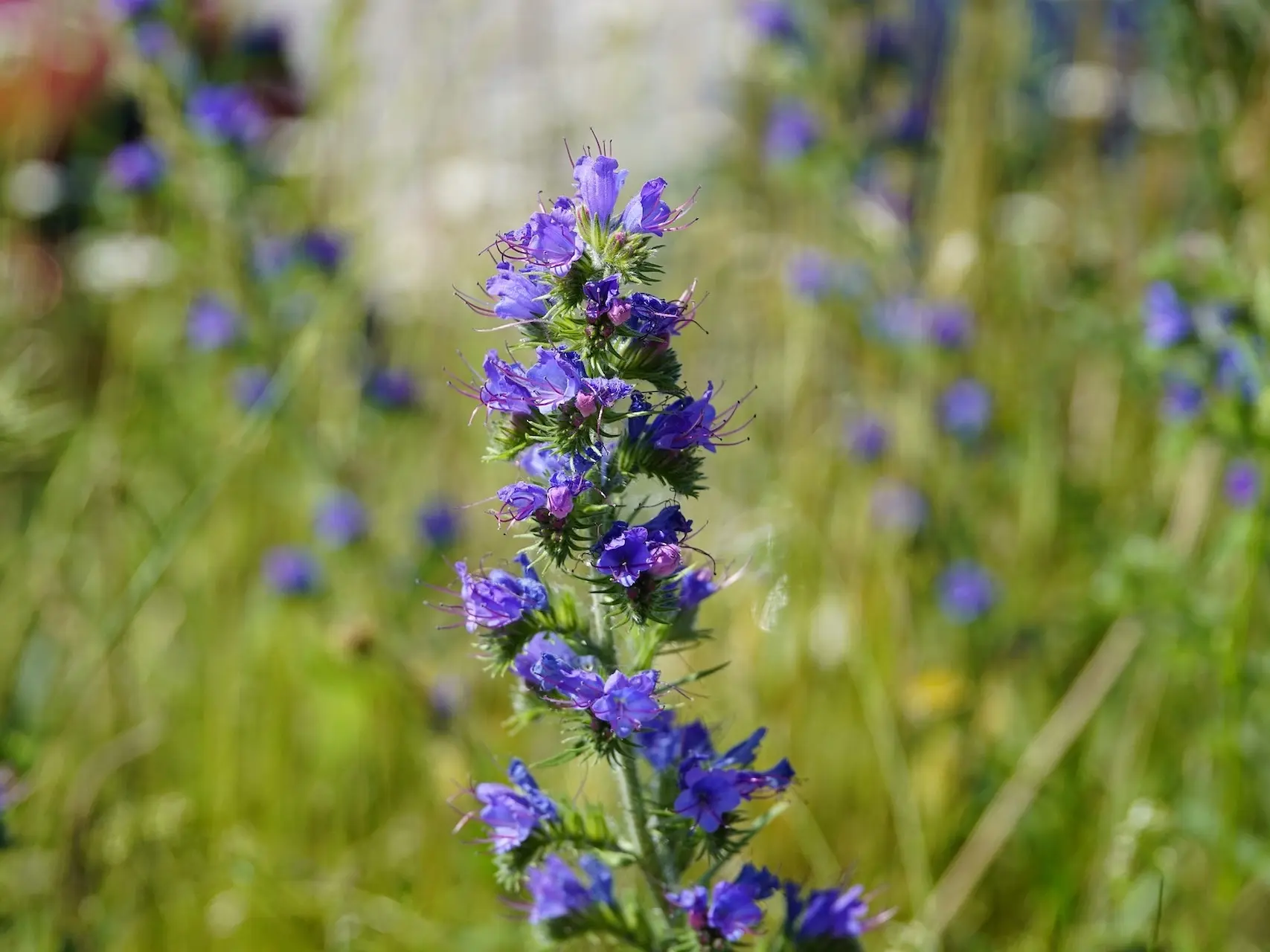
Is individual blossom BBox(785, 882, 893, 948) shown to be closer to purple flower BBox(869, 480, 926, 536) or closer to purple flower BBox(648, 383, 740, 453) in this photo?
purple flower BBox(648, 383, 740, 453)

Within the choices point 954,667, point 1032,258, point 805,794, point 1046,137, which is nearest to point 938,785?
point 805,794

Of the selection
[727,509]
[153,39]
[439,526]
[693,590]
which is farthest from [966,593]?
[153,39]

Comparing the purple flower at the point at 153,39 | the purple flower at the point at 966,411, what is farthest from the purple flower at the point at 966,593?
the purple flower at the point at 153,39

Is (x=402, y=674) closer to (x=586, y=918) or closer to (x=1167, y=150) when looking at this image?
(x=586, y=918)

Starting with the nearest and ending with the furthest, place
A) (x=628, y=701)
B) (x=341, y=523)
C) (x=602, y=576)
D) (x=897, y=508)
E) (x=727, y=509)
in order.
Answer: (x=628, y=701)
(x=602, y=576)
(x=341, y=523)
(x=897, y=508)
(x=727, y=509)

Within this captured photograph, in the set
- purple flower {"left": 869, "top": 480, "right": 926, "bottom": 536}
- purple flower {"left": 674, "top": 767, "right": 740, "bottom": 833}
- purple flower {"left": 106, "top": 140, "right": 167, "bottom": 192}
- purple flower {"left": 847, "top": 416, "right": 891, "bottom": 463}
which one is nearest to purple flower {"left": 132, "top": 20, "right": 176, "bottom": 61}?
purple flower {"left": 106, "top": 140, "right": 167, "bottom": 192}

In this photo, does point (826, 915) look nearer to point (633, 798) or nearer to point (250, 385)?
point (633, 798)
